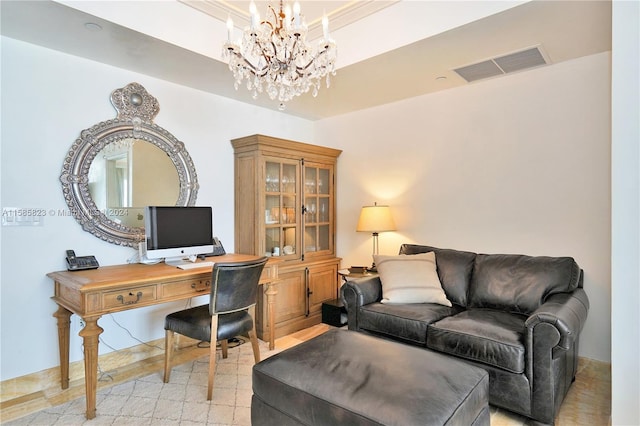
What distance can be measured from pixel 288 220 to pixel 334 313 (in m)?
1.11

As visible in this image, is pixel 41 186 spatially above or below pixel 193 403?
above

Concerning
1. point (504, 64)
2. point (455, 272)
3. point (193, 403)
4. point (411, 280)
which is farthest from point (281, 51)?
point (193, 403)

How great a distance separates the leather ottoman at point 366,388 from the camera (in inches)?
52.7

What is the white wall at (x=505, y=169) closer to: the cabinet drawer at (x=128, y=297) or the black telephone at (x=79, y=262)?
the cabinet drawer at (x=128, y=297)

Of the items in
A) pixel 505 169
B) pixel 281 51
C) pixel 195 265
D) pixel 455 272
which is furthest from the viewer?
pixel 505 169

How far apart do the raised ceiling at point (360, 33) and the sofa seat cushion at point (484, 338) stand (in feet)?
6.32

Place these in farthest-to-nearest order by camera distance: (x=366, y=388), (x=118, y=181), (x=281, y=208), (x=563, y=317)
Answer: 1. (x=281, y=208)
2. (x=118, y=181)
3. (x=563, y=317)
4. (x=366, y=388)

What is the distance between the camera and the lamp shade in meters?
3.48

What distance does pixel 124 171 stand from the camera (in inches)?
110

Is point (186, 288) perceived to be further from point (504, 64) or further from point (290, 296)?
point (504, 64)

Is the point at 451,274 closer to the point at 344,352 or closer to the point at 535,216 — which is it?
the point at 535,216
